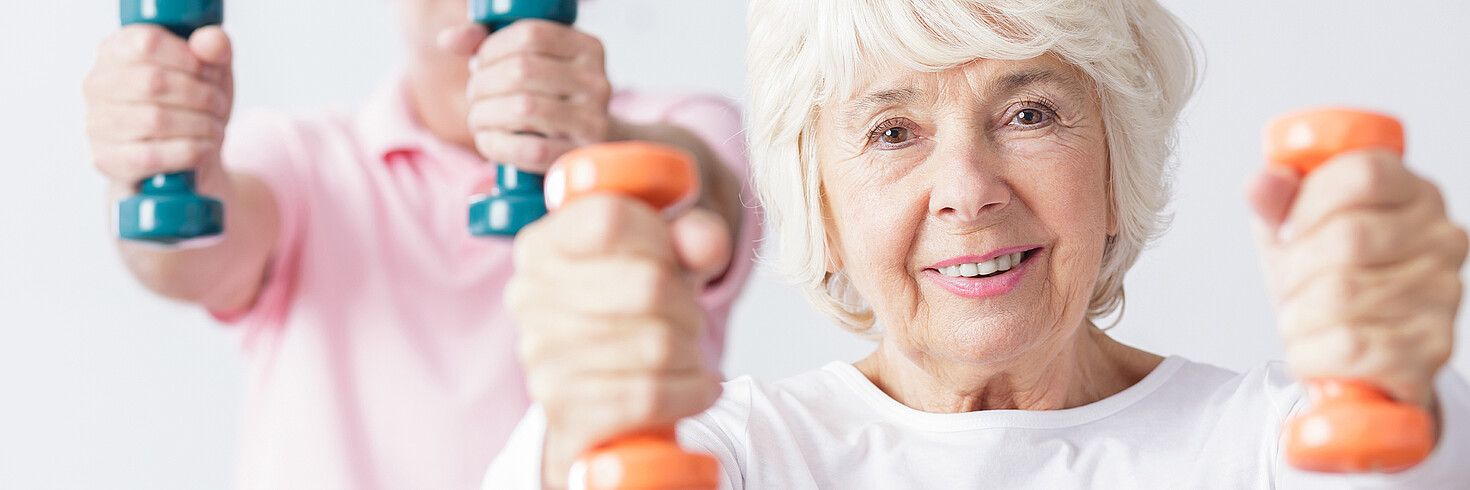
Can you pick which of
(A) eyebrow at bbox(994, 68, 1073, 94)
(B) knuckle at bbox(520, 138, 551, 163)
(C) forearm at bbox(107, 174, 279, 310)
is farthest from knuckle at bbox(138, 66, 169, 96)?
(A) eyebrow at bbox(994, 68, 1073, 94)

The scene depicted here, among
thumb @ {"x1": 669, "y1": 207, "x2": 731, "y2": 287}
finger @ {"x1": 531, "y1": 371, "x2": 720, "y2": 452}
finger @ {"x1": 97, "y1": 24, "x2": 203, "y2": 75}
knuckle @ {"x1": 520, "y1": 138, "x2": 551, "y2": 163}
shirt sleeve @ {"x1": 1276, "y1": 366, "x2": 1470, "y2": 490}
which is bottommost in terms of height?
shirt sleeve @ {"x1": 1276, "y1": 366, "x2": 1470, "y2": 490}

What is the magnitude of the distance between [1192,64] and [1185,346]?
1.17 metres

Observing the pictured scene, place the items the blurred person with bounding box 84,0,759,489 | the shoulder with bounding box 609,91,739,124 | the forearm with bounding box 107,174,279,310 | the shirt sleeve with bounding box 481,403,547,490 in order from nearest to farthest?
the shirt sleeve with bounding box 481,403,547,490, the forearm with bounding box 107,174,279,310, the blurred person with bounding box 84,0,759,489, the shoulder with bounding box 609,91,739,124

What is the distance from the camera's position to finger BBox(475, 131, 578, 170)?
4.63ft

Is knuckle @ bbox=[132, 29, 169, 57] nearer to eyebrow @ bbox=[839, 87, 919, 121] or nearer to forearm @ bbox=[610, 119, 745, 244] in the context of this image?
forearm @ bbox=[610, 119, 745, 244]

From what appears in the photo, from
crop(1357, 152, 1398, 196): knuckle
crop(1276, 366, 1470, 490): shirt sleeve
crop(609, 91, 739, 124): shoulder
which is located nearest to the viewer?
crop(1357, 152, 1398, 196): knuckle

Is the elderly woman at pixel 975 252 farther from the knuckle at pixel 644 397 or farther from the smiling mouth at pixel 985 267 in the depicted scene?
the knuckle at pixel 644 397

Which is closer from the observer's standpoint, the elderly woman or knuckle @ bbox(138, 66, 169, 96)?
the elderly woman

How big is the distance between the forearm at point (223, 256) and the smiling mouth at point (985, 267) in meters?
0.93

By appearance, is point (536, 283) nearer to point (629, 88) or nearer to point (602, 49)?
point (602, 49)

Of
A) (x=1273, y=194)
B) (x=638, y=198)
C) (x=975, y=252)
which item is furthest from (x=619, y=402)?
(x=975, y=252)

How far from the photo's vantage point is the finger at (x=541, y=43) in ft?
4.63

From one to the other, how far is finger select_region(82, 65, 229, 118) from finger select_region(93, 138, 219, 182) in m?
0.04

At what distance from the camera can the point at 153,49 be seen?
1485 millimetres
